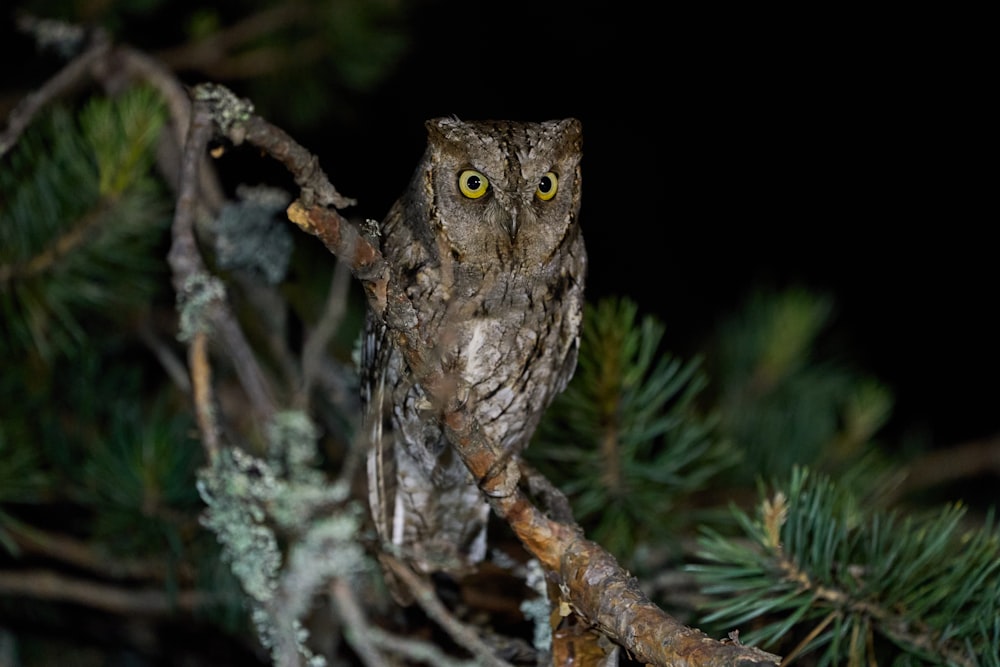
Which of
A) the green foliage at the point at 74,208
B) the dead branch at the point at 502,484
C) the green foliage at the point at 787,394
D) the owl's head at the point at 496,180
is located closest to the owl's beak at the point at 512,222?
the owl's head at the point at 496,180

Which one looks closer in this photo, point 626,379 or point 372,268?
point 372,268

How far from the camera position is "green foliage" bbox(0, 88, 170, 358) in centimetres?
125

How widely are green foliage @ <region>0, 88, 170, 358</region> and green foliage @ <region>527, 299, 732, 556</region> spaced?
2.02 ft

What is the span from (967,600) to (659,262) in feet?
5.30

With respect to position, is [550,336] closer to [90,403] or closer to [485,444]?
[485,444]

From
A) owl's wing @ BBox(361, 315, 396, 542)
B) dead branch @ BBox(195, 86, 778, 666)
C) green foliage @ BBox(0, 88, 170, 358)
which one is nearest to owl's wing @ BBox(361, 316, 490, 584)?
owl's wing @ BBox(361, 315, 396, 542)

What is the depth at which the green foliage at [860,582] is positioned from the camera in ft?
3.10

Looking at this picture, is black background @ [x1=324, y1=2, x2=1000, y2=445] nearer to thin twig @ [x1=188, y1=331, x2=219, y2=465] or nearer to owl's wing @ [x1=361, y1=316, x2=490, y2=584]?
owl's wing @ [x1=361, y1=316, x2=490, y2=584]

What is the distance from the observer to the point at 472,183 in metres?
1.15

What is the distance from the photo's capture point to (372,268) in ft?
2.69

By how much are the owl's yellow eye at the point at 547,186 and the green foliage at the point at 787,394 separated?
63cm

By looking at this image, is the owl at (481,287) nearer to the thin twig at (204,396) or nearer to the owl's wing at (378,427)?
the owl's wing at (378,427)

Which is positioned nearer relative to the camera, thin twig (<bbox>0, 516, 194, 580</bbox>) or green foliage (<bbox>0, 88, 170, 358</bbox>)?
green foliage (<bbox>0, 88, 170, 358</bbox>)

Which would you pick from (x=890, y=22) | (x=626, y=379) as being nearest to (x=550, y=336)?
(x=626, y=379)
